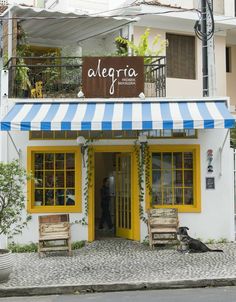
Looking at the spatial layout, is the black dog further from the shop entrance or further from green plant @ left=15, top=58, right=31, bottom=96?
green plant @ left=15, top=58, right=31, bottom=96

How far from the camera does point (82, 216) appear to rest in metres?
13.7

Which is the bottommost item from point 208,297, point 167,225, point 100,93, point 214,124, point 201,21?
point 208,297

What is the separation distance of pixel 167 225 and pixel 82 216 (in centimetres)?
219

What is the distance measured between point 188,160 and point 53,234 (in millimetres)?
4078

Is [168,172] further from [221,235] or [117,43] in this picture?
[117,43]

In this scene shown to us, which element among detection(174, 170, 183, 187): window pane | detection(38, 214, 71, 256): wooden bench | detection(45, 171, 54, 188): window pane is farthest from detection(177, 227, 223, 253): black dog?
detection(45, 171, 54, 188): window pane

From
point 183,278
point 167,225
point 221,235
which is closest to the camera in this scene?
point 183,278

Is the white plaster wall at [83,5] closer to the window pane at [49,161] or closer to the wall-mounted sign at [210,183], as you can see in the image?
the window pane at [49,161]

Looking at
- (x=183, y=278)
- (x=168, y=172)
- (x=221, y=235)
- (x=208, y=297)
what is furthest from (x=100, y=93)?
(x=208, y=297)

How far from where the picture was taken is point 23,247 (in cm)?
1326

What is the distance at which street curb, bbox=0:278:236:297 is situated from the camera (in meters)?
9.39

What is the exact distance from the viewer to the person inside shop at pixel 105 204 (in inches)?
640

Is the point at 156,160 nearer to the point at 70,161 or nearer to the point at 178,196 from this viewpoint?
the point at 178,196

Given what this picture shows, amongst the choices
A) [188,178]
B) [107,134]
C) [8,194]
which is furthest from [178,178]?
[8,194]
